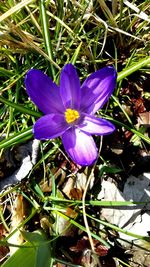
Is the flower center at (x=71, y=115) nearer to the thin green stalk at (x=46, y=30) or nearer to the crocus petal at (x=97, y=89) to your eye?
the crocus petal at (x=97, y=89)

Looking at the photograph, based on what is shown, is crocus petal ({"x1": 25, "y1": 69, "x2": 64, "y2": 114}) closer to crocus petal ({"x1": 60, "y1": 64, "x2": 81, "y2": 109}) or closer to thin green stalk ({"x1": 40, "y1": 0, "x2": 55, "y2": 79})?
crocus petal ({"x1": 60, "y1": 64, "x2": 81, "y2": 109})

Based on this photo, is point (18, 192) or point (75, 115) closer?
point (75, 115)

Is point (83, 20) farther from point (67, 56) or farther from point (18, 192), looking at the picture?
point (18, 192)

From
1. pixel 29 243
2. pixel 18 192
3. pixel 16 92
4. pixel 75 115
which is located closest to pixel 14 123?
pixel 16 92

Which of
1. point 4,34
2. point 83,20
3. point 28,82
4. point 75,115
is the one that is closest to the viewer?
point 28,82

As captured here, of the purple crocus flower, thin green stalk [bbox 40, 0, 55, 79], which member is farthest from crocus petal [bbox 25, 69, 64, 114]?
thin green stalk [bbox 40, 0, 55, 79]

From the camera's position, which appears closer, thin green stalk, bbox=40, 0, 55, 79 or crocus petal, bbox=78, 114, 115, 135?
crocus petal, bbox=78, 114, 115, 135

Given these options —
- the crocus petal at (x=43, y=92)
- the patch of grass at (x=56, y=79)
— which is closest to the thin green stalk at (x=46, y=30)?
the patch of grass at (x=56, y=79)
